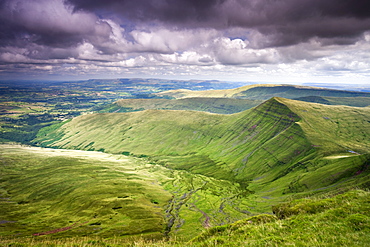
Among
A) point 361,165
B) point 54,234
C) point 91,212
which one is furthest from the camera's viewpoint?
point 361,165

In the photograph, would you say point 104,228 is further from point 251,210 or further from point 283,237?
point 283,237

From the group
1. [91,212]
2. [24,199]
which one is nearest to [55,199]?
[24,199]

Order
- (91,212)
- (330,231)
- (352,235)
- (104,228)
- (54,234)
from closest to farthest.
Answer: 1. (352,235)
2. (330,231)
3. (54,234)
4. (104,228)
5. (91,212)

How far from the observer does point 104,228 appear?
13700cm

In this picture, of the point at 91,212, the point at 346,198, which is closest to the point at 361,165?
the point at 346,198

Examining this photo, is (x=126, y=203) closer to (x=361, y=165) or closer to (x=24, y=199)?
(x=24, y=199)

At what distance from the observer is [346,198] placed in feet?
139

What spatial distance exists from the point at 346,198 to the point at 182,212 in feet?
524

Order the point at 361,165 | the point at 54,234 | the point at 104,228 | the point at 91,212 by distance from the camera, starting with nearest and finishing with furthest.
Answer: the point at 54,234
the point at 104,228
the point at 91,212
the point at 361,165

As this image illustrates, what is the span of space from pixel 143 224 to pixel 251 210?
336 feet

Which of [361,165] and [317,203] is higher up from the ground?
[317,203]

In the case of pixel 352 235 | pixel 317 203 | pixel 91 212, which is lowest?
pixel 91 212

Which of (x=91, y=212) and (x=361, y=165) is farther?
(x=361, y=165)

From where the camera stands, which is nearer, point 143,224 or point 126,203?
point 143,224
